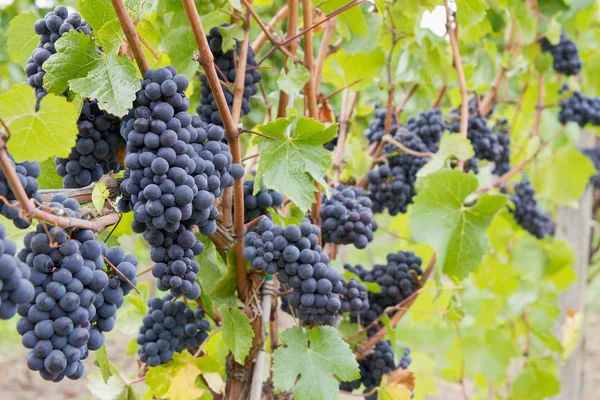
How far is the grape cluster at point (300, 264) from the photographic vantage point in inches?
40.4

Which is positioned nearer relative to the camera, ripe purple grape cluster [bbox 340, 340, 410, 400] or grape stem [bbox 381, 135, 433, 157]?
ripe purple grape cluster [bbox 340, 340, 410, 400]

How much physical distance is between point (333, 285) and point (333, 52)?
0.94 meters

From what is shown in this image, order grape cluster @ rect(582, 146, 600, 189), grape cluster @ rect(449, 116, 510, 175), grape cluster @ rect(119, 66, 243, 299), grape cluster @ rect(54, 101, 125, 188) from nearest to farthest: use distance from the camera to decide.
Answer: grape cluster @ rect(119, 66, 243, 299) → grape cluster @ rect(54, 101, 125, 188) → grape cluster @ rect(449, 116, 510, 175) → grape cluster @ rect(582, 146, 600, 189)

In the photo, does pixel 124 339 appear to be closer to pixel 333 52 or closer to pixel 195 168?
pixel 333 52

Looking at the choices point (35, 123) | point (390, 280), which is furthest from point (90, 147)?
point (390, 280)

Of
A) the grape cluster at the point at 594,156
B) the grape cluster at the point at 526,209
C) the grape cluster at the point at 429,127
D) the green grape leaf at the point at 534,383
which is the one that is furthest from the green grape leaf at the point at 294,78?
the grape cluster at the point at 594,156

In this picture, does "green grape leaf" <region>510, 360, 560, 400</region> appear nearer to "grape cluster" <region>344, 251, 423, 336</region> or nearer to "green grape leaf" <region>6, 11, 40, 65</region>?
"grape cluster" <region>344, 251, 423, 336</region>

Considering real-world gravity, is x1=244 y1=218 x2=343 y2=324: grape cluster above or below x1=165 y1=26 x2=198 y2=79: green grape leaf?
below

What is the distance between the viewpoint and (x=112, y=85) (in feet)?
2.67

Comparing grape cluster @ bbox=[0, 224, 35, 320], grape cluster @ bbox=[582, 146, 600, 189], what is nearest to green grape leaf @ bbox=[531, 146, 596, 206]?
grape cluster @ bbox=[582, 146, 600, 189]

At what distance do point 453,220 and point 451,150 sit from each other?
8.2 inches

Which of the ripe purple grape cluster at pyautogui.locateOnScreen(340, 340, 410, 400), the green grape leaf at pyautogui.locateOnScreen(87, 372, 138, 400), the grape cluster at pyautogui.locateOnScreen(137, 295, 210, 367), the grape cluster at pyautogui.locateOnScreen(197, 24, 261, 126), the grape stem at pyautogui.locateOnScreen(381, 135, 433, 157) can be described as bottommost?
the ripe purple grape cluster at pyautogui.locateOnScreen(340, 340, 410, 400)

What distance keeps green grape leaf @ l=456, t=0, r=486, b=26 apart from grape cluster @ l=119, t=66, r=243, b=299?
0.93 m

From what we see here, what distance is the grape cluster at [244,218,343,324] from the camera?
3.37 feet
